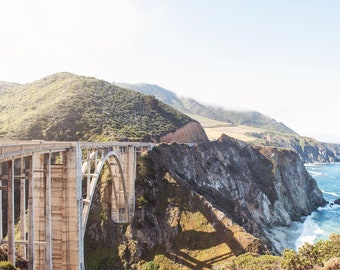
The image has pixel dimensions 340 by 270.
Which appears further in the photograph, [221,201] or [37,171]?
[221,201]

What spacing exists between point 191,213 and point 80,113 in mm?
36853

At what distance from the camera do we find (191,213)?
161 feet

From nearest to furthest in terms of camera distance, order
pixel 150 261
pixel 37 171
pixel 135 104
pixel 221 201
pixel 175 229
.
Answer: pixel 37 171
pixel 150 261
pixel 175 229
pixel 221 201
pixel 135 104

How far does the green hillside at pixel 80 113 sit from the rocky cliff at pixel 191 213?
13097 mm

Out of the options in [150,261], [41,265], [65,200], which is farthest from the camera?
[150,261]

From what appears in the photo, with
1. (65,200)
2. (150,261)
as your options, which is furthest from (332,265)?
(150,261)

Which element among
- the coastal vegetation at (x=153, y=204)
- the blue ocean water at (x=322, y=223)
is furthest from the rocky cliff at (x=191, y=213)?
the blue ocean water at (x=322, y=223)

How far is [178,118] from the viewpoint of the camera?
9431 cm

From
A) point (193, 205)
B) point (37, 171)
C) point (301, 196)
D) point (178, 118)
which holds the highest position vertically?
point (178, 118)

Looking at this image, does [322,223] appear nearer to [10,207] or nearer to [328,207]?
[328,207]

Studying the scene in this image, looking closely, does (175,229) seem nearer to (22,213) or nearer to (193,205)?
(193,205)

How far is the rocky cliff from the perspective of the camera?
4403cm

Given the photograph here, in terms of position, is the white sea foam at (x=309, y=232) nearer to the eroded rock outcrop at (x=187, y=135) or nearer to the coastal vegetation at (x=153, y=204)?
the coastal vegetation at (x=153, y=204)

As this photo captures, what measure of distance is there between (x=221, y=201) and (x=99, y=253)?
83.6ft
